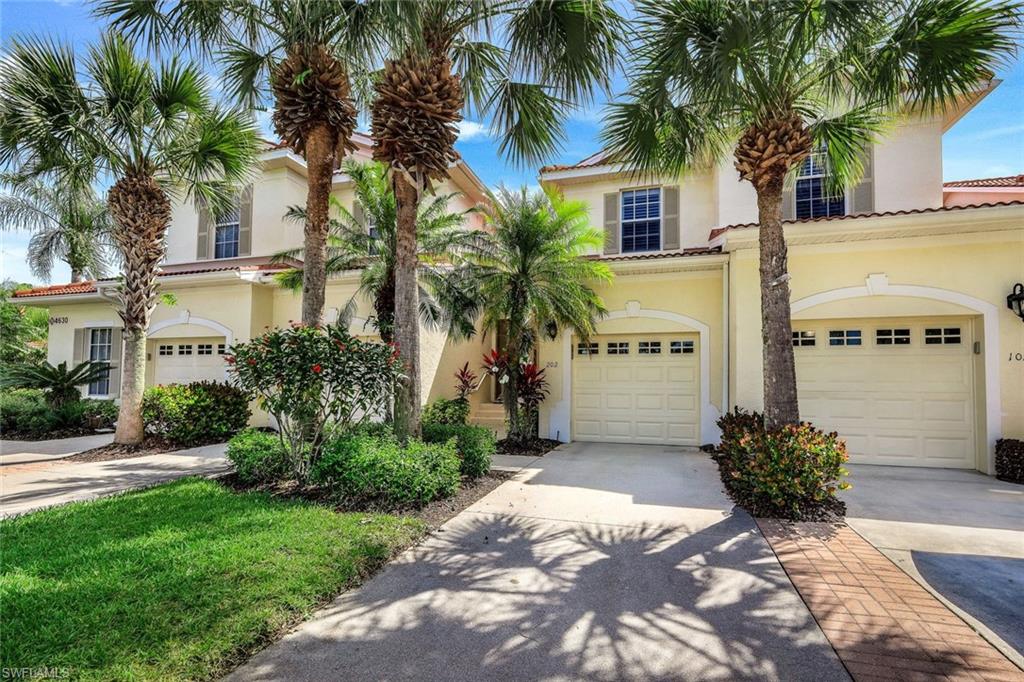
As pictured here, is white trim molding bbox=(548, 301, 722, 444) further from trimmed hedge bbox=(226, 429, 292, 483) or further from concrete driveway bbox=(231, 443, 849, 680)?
trimmed hedge bbox=(226, 429, 292, 483)

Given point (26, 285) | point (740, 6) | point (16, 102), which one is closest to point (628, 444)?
point (740, 6)

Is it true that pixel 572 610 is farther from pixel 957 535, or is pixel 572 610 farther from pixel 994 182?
pixel 994 182

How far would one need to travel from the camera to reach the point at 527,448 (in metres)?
10.6

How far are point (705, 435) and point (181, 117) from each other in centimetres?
1296

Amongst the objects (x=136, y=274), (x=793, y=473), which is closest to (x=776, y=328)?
(x=793, y=473)

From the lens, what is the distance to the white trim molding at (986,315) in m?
8.38

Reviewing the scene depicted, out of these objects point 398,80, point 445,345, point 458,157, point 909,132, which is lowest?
point 445,345

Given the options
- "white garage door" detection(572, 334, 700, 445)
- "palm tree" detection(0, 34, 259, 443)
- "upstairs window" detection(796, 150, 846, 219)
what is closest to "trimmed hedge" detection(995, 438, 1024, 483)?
"white garage door" detection(572, 334, 700, 445)

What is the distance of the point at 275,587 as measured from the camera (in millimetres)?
3701

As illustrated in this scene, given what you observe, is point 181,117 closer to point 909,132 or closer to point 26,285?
point 909,132

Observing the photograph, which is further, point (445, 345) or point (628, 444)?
point (445, 345)

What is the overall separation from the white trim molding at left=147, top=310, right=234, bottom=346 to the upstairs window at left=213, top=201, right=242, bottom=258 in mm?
2885

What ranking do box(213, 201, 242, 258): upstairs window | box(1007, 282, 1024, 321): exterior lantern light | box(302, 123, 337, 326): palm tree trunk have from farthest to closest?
box(213, 201, 242, 258): upstairs window, box(1007, 282, 1024, 321): exterior lantern light, box(302, 123, 337, 326): palm tree trunk

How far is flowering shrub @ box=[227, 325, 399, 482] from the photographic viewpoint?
6453mm
